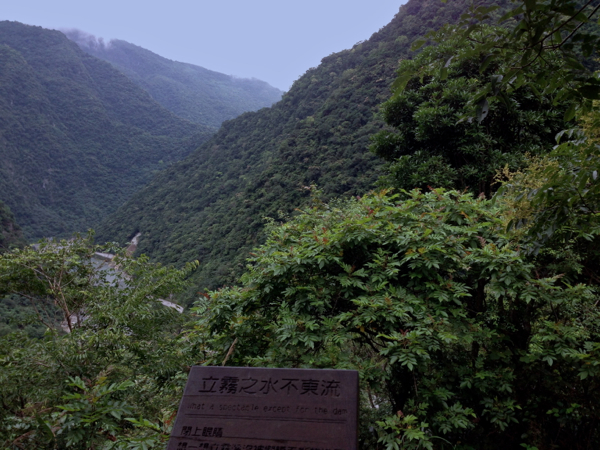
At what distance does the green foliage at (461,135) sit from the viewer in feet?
21.0

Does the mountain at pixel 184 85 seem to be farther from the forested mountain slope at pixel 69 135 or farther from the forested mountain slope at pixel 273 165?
the forested mountain slope at pixel 273 165

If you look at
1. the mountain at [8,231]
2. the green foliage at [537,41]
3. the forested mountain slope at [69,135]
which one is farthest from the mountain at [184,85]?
the green foliage at [537,41]

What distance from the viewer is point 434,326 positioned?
8.23ft

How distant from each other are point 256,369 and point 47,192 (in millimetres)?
50935

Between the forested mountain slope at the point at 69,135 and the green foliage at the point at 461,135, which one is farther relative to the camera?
the forested mountain slope at the point at 69,135

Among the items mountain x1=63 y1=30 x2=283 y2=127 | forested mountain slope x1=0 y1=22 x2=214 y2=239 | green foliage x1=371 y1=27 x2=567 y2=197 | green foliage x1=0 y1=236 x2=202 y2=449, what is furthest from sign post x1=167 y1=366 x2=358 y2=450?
mountain x1=63 y1=30 x2=283 y2=127

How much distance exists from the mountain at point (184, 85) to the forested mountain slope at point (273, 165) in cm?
4022

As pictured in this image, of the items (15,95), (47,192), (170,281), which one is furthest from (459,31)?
(15,95)

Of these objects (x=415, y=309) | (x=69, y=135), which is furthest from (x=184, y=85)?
(x=415, y=309)

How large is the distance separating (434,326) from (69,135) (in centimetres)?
6255

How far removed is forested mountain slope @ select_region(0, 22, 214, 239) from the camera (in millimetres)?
41562

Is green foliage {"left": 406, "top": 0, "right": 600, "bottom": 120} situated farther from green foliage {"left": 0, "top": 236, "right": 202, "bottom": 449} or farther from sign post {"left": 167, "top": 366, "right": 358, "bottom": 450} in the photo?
green foliage {"left": 0, "top": 236, "right": 202, "bottom": 449}

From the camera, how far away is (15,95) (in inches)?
2005

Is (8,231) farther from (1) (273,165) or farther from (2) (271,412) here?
(2) (271,412)
